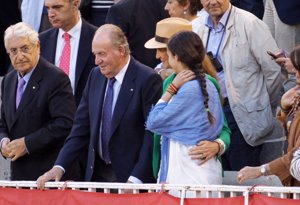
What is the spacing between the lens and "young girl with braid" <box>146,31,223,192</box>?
882 centimetres

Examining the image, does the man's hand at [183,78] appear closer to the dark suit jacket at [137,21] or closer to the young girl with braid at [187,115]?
the young girl with braid at [187,115]

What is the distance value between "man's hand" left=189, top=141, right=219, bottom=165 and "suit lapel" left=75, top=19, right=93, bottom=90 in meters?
2.44

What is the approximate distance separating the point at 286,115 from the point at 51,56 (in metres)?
3.08

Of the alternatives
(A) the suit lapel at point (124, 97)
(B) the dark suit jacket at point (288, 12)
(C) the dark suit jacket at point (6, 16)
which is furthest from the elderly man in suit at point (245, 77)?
(C) the dark suit jacket at point (6, 16)

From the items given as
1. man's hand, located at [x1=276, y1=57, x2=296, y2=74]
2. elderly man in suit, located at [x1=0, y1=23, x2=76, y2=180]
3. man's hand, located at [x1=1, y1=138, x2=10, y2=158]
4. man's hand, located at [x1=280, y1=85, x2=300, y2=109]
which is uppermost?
man's hand, located at [x1=276, y1=57, x2=296, y2=74]

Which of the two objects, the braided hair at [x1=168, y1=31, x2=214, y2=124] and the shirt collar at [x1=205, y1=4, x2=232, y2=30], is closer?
the braided hair at [x1=168, y1=31, x2=214, y2=124]

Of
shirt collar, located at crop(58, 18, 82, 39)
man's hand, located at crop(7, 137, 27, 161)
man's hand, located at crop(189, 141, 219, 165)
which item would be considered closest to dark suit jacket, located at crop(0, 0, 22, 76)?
shirt collar, located at crop(58, 18, 82, 39)

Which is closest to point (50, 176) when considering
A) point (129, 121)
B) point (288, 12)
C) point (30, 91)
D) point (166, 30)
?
point (129, 121)

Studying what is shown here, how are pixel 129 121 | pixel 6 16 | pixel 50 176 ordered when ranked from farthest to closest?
pixel 6 16 < pixel 129 121 < pixel 50 176

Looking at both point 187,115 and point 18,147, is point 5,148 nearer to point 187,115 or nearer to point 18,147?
point 18,147

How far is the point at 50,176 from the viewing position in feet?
30.7

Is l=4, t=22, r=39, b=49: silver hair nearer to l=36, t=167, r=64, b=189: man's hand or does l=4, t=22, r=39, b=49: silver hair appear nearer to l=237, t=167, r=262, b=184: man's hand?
l=36, t=167, r=64, b=189: man's hand

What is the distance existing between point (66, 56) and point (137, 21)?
83 centimetres

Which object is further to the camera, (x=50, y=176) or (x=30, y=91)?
(x=30, y=91)
